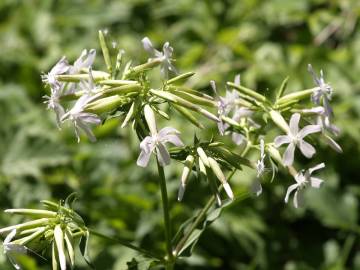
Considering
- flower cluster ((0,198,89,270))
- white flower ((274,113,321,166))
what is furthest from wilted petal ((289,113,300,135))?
flower cluster ((0,198,89,270))

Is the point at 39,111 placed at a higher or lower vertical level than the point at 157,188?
higher

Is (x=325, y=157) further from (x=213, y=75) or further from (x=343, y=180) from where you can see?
(x=213, y=75)

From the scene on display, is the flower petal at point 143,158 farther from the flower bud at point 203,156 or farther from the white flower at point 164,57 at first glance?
the white flower at point 164,57

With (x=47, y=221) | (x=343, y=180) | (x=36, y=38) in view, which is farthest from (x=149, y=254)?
(x=36, y=38)

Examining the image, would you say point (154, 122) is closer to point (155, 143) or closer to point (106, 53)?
point (155, 143)

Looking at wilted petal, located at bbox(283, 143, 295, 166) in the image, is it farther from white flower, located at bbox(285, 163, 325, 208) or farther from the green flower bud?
the green flower bud

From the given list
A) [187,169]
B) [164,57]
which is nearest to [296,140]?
[187,169]

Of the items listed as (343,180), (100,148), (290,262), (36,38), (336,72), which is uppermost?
(36,38)
